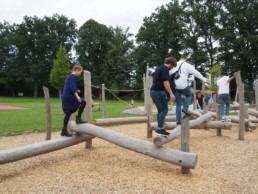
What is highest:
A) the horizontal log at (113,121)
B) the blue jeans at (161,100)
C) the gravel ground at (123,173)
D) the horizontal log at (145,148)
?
the blue jeans at (161,100)

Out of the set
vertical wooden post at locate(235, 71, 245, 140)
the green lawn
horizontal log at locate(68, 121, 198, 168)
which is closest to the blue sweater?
horizontal log at locate(68, 121, 198, 168)

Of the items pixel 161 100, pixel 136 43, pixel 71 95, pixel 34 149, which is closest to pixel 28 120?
pixel 71 95

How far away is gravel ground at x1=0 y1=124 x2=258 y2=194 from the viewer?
13.1 feet

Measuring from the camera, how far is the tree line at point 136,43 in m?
38.7

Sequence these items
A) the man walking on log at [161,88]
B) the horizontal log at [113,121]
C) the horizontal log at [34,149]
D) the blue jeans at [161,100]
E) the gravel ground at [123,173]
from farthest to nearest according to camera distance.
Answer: the horizontal log at [113,121], the blue jeans at [161,100], the man walking on log at [161,88], the horizontal log at [34,149], the gravel ground at [123,173]

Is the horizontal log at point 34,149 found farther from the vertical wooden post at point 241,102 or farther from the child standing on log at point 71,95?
the vertical wooden post at point 241,102

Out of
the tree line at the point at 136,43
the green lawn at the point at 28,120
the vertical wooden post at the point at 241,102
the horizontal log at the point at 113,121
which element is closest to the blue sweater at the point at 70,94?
the horizontal log at the point at 113,121

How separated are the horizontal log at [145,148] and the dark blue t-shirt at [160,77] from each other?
3.56 feet

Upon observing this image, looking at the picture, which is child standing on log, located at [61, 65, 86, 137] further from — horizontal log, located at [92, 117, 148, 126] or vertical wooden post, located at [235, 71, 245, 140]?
vertical wooden post, located at [235, 71, 245, 140]

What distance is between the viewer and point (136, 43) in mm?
47938

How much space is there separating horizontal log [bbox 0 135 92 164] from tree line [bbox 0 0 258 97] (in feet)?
106

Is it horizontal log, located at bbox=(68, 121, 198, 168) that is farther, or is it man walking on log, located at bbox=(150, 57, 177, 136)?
man walking on log, located at bbox=(150, 57, 177, 136)

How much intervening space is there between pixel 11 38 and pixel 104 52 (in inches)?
765

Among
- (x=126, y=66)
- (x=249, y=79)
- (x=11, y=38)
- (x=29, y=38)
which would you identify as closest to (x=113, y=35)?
(x=126, y=66)
